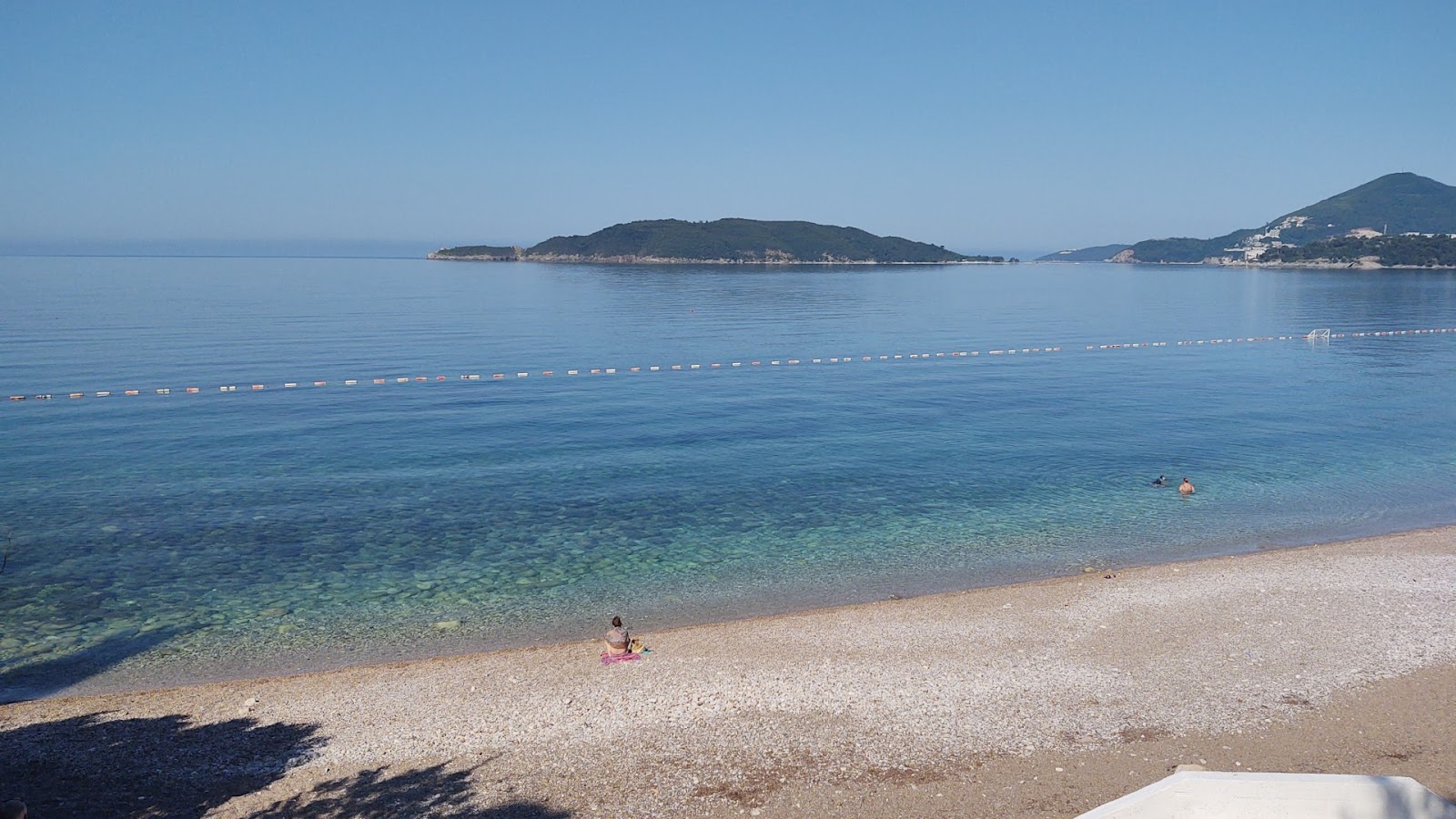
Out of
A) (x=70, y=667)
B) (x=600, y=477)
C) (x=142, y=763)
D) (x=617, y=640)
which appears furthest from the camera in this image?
(x=600, y=477)

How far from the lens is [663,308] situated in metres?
89.8

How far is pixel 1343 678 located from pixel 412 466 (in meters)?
23.2

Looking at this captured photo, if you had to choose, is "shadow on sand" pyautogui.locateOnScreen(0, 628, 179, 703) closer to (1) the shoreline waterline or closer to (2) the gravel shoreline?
(1) the shoreline waterline

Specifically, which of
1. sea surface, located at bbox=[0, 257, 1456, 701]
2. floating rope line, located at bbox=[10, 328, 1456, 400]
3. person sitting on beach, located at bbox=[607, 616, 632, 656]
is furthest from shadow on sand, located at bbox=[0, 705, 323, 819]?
floating rope line, located at bbox=[10, 328, 1456, 400]

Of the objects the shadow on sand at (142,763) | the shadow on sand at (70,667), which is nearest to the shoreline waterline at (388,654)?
the shadow on sand at (70,667)

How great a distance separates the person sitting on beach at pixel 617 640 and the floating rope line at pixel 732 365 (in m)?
31.2

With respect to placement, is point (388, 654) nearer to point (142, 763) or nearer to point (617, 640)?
point (617, 640)

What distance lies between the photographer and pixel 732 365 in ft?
170

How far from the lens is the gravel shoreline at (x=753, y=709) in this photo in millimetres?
11227

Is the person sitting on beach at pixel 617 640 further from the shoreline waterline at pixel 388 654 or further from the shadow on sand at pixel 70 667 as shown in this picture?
the shadow on sand at pixel 70 667

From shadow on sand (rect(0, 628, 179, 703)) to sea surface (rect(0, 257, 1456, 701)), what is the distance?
0.08 meters

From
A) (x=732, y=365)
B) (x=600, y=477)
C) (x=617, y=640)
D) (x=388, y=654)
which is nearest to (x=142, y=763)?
(x=388, y=654)

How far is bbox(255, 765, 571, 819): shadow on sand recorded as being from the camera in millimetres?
10617

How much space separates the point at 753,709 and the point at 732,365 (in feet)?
129
